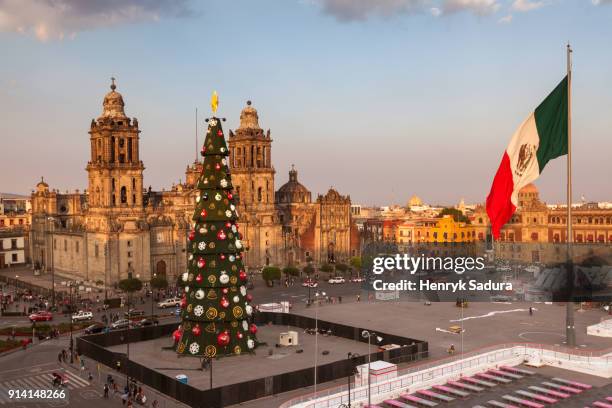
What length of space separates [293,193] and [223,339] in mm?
90493

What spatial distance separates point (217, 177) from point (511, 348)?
72.9ft

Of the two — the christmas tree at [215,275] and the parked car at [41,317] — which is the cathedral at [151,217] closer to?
the parked car at [41,317]

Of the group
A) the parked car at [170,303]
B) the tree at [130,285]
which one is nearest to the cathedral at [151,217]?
the tree at [130,285]

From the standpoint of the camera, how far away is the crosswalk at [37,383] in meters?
42.6

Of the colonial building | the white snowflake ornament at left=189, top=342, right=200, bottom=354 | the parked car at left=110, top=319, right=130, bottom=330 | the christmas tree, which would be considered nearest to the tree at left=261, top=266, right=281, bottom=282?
the parked car at left=110, top=319, right=130, bottom=330

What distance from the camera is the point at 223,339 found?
45250 millimetres

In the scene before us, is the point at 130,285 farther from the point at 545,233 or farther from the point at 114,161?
the point at 545,233

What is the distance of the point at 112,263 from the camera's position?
291 ft

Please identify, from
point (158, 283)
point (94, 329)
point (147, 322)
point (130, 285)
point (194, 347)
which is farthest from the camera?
point (158, 283)

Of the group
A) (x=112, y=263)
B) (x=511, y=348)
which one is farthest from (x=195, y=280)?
(x=112, y=263)

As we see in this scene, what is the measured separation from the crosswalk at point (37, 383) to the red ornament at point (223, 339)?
8.80 meters

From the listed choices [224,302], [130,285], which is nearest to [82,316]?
[130,285]

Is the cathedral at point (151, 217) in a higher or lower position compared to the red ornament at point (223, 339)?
higher

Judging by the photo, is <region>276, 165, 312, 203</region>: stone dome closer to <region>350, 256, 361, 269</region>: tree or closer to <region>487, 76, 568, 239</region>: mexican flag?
<region>350, 256, 361, 269</region>: tree
